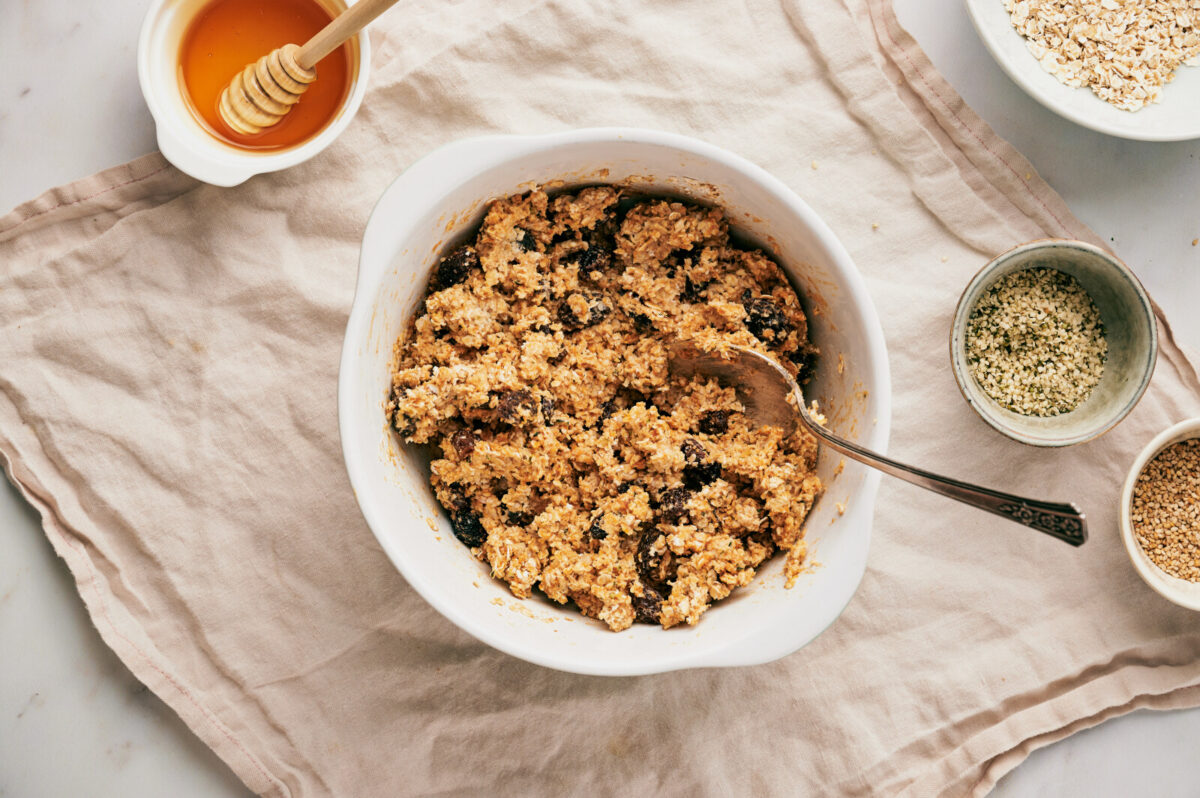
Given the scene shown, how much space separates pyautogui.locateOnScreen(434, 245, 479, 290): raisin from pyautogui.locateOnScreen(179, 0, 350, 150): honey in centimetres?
58

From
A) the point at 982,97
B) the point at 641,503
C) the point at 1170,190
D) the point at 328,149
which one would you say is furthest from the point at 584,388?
the point at 1170,190

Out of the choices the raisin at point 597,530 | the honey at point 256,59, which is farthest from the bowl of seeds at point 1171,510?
the honey at point 256,59

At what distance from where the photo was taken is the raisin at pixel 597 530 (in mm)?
1532

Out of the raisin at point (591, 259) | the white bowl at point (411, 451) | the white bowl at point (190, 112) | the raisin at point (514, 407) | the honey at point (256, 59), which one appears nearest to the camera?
the white bowl at point (411, 451)

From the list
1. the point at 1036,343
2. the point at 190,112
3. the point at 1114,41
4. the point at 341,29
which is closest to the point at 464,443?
the point at 341,29

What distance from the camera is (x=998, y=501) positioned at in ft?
4.25

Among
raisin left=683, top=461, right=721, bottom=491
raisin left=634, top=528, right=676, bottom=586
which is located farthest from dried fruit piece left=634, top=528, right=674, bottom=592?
raisin left=683, top=461, right=721, bottom=491

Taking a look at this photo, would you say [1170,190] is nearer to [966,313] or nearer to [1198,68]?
[1198,68]

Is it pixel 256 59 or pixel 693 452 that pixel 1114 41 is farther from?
pixel 256 59

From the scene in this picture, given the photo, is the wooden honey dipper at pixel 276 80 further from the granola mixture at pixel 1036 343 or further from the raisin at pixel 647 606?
the granola mixture at pixel 1036 343

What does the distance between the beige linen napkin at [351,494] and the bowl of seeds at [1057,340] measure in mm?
84

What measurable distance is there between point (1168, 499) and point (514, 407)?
1.59 m

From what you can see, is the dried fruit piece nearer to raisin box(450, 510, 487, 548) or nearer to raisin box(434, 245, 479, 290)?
raisin box(450, 510, 487, 548)

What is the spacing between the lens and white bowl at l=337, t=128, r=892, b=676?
1393 millimetres
